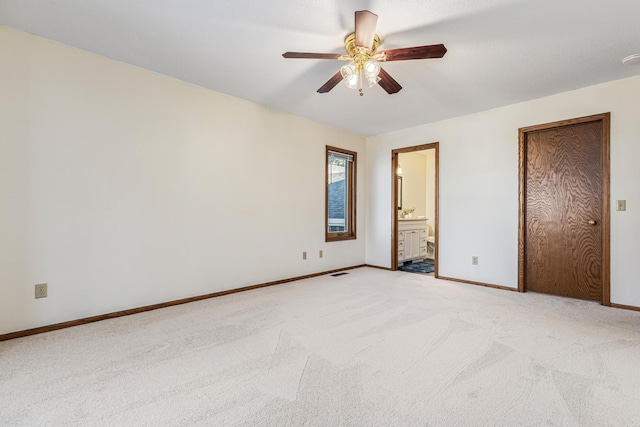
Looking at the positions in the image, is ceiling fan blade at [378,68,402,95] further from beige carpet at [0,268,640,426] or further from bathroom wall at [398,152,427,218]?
bathroom wall at [398,152,427,218]

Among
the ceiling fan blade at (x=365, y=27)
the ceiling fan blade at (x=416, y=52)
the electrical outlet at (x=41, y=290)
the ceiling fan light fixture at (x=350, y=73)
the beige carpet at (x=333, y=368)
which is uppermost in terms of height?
the ceiling fan blade at (x=365, y=27)

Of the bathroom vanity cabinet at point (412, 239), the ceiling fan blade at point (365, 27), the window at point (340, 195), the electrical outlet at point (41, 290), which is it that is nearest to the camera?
the ceiling fan blade at point (365, 27)

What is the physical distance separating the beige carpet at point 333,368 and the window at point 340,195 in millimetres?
2174

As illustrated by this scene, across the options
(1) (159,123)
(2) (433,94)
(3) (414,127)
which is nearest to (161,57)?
(1) (159,123)

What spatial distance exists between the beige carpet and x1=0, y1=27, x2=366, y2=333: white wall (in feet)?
1.36

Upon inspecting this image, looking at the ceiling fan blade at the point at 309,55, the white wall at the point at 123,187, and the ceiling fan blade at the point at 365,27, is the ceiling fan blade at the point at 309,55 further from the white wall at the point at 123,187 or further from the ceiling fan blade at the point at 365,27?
the white wall at the point at 123,187

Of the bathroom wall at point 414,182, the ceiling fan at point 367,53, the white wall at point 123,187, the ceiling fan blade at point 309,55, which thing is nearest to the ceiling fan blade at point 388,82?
the ceiling fan at point 367,53

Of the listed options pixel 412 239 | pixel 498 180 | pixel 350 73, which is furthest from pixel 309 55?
pixel 412 239

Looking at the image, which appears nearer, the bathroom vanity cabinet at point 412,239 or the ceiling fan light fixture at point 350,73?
the ceiling fan light fixture at point 350,73

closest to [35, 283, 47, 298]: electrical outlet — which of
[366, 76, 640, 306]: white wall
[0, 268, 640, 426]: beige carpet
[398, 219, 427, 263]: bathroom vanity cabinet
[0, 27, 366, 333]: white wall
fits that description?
[0, 27, 366, 333]: white wall

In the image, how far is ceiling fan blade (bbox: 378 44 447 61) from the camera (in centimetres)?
204

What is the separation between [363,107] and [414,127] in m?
1.34

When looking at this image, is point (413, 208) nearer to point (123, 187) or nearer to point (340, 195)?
point (340, 195)

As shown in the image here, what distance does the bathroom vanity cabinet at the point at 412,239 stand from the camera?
569 cm
